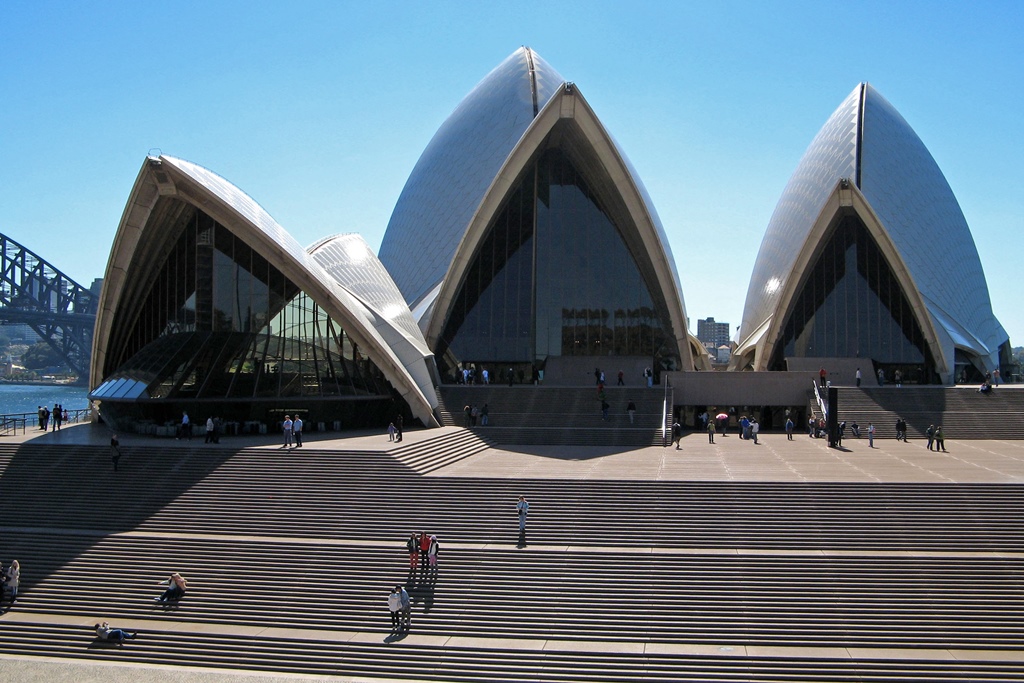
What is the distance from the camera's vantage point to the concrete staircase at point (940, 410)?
27.8 m

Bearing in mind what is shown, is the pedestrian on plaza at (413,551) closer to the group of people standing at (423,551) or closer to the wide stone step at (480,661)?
the group of people standing at (423,551)

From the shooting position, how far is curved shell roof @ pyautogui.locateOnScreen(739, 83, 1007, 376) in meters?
40.3

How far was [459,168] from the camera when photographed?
40656 mm

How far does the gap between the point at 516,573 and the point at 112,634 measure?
7000 mm

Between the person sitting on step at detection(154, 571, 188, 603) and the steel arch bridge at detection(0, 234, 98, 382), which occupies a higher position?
the steel arch bridge at detection(0, 234, 98, 382)

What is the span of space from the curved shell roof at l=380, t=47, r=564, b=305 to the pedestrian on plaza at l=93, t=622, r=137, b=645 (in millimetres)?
24250

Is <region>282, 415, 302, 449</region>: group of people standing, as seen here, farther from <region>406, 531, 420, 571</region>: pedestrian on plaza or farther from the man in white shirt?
<region>406, 531, 420, 571</region>: pedestrian on plaza

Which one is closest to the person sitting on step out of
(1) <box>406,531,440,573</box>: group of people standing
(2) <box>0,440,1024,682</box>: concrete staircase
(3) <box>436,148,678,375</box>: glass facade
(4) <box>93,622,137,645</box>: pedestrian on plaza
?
(2) <box>0,440,1024,682</box>: concrete staircase

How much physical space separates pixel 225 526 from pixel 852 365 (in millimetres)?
28197

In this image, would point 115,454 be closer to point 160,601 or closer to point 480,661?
point 160,601

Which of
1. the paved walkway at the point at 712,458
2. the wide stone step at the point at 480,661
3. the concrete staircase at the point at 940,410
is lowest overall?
the wide stone step at the point at 480,661

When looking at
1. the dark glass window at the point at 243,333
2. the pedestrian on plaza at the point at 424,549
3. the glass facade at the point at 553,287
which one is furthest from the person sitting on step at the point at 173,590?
the glass facade at the point at 553,287

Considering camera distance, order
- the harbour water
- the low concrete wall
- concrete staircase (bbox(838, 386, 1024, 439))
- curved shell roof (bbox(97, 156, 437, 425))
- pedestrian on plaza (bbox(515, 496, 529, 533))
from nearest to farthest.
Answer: pedestrian on plaza (bbox(515, 496, 529, 533)) < curved shell roof (bbox(97, 156, 437, 425)) < concrete staircase (bbox(838, 386, 1024, 439)) < the low concrete wall < the harbour water

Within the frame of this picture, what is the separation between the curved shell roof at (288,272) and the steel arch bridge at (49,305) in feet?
268
